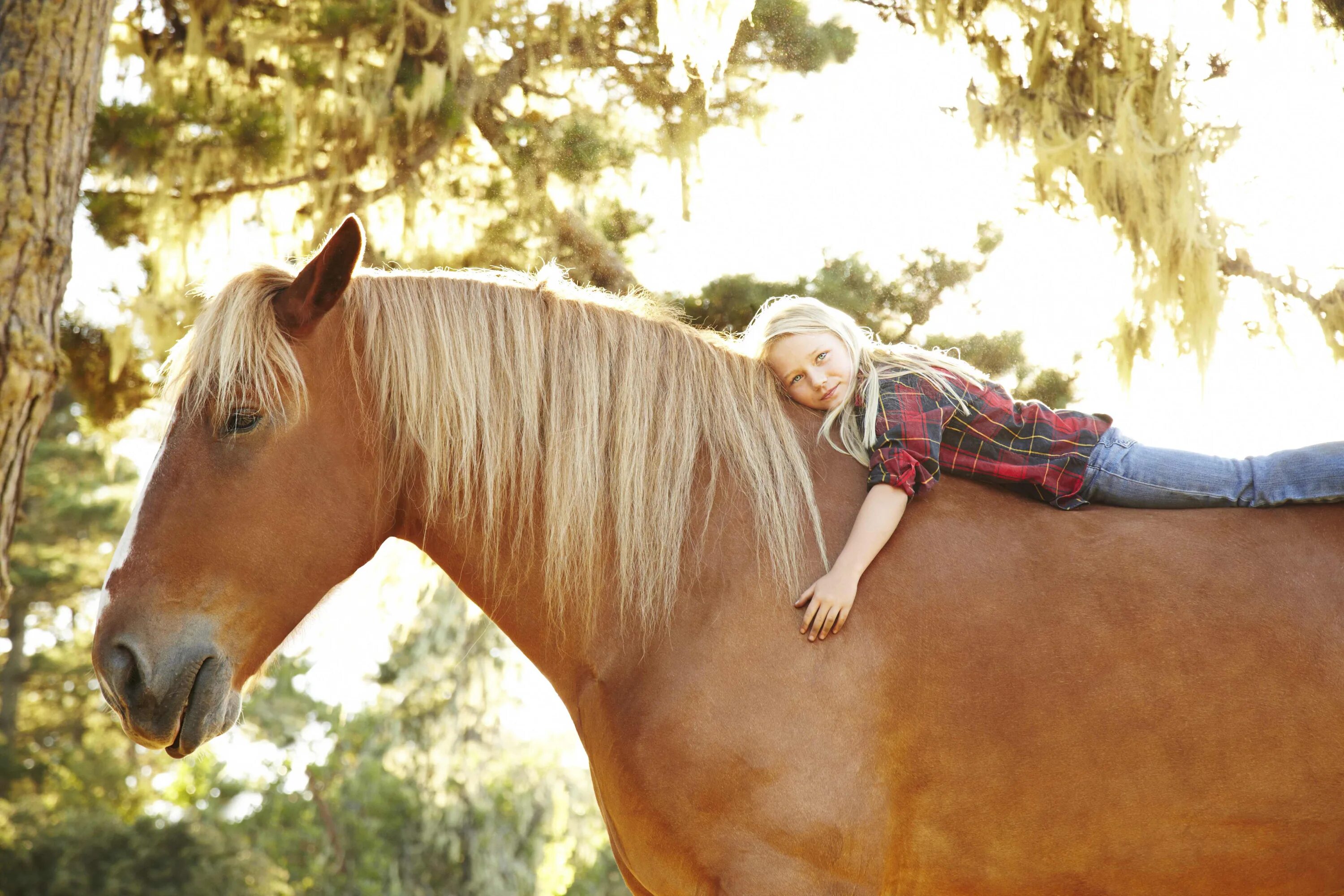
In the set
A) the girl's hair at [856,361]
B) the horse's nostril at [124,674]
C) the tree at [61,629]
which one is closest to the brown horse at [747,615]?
the horse's nostril at [124,674]

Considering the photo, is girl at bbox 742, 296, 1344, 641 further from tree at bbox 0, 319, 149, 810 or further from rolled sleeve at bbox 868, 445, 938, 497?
tree at bbox 0, 319, 149, 810

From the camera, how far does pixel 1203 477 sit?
2.14 meters

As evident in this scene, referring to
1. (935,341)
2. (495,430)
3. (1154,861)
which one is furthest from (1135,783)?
(935,341)

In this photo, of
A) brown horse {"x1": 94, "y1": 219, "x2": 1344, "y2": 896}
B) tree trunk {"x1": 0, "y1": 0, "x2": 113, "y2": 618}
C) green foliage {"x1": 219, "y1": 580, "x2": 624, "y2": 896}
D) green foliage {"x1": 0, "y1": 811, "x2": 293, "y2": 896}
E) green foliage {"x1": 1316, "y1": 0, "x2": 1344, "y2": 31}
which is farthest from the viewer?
green foliage {"x1": 0, "y1": 811, "x2": 293, "y2": 896}

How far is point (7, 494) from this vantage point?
12.4 ft

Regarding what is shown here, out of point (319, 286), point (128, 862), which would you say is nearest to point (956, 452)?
point (319, 286)

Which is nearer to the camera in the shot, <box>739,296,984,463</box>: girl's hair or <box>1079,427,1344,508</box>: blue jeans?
<box>1079,427,1344,508</box>: blue jeans

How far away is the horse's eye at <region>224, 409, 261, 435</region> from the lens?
Answer: 6.61ft

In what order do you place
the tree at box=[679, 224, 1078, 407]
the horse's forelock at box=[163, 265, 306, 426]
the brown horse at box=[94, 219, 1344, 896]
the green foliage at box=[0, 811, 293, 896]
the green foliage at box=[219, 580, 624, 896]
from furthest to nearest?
the green foliage at box=[0, 811, 293, 896]
the green foliage at box=[219, 580, 624, 896]
the tree at box=[679, 224, 1078, 407]
the horse's forelock at box=[163, 265, 306, 426]
the brown horse at box=[94, 219, 1344, 896]

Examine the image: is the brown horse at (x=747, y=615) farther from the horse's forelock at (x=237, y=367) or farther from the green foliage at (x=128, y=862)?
the green foliage at (x=128, y=862)

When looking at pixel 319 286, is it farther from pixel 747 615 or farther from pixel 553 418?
pixel 747 615

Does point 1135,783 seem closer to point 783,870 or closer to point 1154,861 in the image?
point 1154,861

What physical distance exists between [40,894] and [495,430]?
10737 mm

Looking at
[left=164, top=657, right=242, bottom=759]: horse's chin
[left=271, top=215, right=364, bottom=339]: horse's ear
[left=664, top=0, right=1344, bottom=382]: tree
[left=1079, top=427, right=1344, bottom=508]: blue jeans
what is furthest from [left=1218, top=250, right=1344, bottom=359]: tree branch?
[left=164, top=657, right=242, bottom=759]: horse's chin
